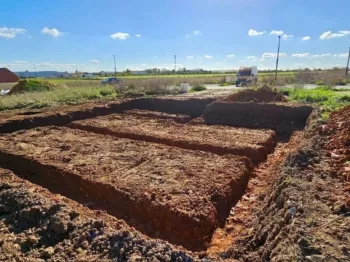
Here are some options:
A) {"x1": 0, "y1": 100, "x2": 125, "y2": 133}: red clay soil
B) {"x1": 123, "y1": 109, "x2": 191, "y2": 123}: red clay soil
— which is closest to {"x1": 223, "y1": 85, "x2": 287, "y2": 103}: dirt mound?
{"x1": 123, "y1": 109, "x2": 191, "y2": 123}: red clay soil

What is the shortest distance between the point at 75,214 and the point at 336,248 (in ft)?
9.86

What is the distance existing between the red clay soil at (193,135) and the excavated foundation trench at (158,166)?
0.03 metres

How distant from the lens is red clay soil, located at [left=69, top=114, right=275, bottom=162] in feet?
22.6

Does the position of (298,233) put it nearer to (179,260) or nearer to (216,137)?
(179,260)

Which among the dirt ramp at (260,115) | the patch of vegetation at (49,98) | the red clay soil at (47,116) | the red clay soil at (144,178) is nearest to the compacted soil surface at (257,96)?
the dirt ramp at (260,115)

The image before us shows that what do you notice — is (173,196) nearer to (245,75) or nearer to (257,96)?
(257,96)

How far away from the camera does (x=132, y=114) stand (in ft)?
39.6

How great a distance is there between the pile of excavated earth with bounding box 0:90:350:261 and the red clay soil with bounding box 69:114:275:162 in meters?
0.03

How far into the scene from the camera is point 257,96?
12.9m

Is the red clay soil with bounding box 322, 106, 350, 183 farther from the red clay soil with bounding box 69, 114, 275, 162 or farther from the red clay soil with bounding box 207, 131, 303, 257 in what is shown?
the red clay soil with bounding box 69, 114, 275, 162

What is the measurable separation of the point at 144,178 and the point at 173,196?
892 mm

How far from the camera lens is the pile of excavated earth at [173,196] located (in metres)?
2.79

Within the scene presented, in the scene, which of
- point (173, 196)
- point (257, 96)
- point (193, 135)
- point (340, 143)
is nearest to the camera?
point (173, 196)

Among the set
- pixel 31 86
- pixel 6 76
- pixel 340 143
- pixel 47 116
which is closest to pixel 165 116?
pixel 47 116
